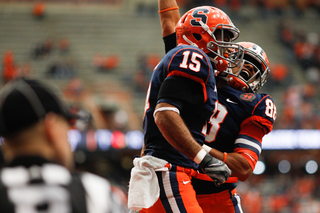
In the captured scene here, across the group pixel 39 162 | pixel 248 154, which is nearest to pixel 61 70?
pixel 248 154

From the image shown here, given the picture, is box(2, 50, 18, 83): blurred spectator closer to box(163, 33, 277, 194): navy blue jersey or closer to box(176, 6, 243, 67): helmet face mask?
box(176, 6, 243, 67): helmet face mask

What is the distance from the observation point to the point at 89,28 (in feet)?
68.6

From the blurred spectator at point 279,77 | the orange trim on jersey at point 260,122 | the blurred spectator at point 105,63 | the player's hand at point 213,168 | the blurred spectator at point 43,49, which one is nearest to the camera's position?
the player's hand at point 213,168

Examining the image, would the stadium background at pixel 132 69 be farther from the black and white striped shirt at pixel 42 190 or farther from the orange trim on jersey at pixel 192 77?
the black and white striped shirt at pixel 42 190

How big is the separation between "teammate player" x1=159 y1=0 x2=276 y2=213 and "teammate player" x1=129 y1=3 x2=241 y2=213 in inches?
13.7

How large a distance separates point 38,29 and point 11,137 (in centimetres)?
1975

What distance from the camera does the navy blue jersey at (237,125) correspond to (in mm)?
3146

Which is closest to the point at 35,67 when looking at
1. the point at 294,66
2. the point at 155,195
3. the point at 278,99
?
the point at 278,99

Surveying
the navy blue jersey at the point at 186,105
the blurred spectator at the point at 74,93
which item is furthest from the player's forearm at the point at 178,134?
the blurred spectator at the point at 74,93

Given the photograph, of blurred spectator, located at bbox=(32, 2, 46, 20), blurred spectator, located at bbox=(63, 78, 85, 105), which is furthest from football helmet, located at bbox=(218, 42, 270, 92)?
blurred spectator, located at bbox=(32, 2, 46, 20)

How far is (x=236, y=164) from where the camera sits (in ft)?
9.84

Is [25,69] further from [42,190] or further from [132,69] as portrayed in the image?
[42,190]

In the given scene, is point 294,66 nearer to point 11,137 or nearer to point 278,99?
point 278,99

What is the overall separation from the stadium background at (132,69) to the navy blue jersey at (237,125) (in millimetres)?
9342
